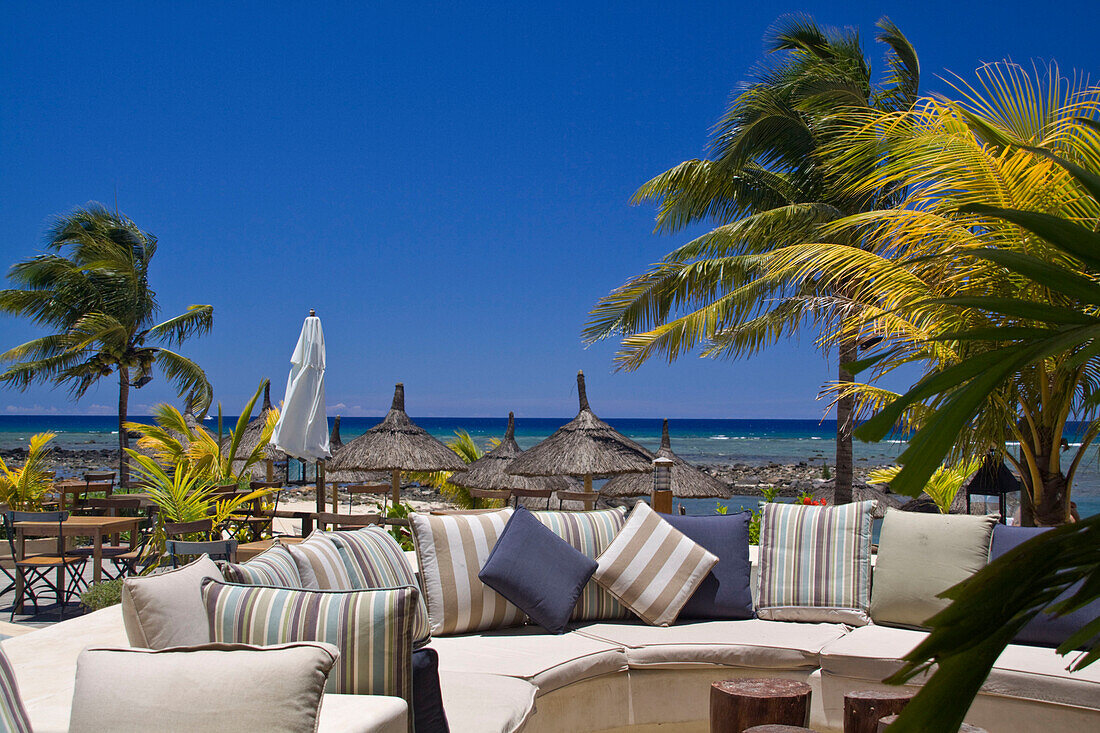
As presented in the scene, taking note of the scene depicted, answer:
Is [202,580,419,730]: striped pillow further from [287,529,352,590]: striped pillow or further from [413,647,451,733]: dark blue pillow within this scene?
[287,529,352,590]: striped pillow

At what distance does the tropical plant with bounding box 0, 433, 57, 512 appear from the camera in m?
7.94

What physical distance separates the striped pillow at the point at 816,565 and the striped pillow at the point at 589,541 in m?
0.83

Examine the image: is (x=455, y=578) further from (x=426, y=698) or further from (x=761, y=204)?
(x=761, y=204)

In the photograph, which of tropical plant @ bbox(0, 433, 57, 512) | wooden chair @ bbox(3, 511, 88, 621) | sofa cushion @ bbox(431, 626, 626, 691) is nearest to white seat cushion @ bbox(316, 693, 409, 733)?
sofa cushion @ bbox(431, 626, 626, 691)

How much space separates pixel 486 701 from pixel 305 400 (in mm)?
5034

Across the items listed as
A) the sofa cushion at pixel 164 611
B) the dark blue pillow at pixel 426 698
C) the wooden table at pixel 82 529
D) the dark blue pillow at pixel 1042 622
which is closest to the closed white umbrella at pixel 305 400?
the wooden table at pixel 82 529

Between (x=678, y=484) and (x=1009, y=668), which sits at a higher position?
(x=678, y=484)

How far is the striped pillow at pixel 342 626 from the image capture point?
7.77ft

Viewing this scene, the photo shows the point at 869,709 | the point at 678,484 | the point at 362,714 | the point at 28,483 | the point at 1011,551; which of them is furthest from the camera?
the point at 678,484

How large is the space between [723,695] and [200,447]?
8165 millimetres

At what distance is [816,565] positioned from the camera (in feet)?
14.3

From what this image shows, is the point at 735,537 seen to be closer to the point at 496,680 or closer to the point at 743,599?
the point at 743,599

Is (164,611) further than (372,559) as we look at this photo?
No

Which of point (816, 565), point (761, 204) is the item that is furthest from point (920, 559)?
point (761, 204)
